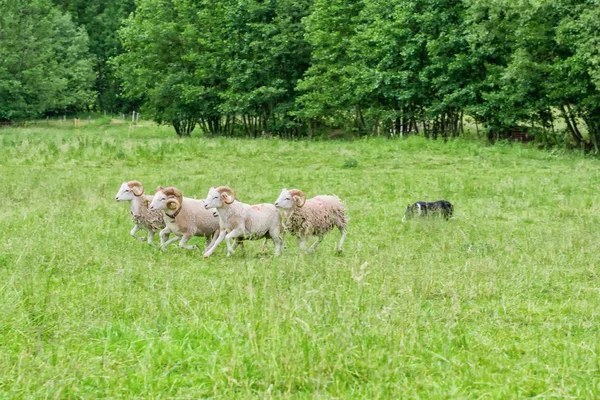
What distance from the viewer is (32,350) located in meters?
5.62

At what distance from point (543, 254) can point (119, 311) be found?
19.6 feet

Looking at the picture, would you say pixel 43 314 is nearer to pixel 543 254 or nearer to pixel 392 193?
pixel 543 254

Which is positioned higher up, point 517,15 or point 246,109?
point 517,15

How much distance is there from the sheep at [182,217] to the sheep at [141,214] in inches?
21.0

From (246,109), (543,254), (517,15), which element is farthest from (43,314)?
(246,109)

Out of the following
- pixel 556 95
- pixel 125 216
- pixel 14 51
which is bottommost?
pixel 125 216

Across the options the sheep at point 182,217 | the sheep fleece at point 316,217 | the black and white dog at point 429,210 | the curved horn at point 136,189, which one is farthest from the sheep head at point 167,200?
the black and white dog at point 429,210

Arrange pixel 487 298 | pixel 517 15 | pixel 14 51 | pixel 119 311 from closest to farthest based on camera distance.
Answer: pixel 119 311 → pixel 487 298 → pixel 517 15 → pixel 14 51

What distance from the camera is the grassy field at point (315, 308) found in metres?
5.14

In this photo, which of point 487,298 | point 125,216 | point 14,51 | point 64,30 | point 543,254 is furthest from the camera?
point 64,30

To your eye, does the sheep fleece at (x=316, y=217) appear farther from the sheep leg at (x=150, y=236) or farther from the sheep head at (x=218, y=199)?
the sheep leg at (x=150, y=236)

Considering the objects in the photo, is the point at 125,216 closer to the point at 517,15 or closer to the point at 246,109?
the point at 517,15

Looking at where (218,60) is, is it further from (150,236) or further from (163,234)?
(163,234)

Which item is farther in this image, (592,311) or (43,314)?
(592,311)
